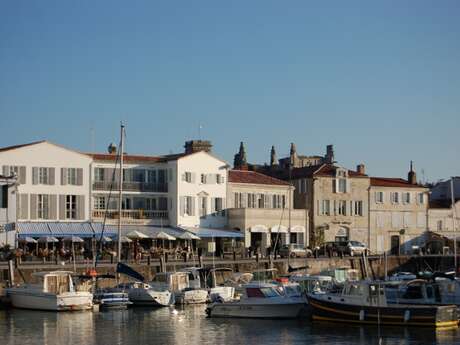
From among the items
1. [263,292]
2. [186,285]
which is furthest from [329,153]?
[263,292]

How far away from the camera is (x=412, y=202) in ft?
311

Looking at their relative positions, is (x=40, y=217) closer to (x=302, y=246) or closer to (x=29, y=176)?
(x=29, y=176)

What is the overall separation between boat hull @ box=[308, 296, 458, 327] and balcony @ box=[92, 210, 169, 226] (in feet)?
Result: 96.1

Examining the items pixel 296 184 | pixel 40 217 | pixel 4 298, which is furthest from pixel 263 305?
pixel 296 184

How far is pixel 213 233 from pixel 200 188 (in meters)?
4.80

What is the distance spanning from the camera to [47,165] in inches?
2972

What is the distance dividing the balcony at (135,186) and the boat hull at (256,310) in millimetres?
23969

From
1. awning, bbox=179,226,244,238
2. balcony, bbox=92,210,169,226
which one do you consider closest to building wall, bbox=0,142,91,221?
balcony, bbox=92,210,169,226

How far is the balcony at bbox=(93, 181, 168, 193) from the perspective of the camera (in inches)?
3056

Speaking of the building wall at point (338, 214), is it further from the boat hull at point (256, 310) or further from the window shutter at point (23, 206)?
the boat hull at point (256, 310)

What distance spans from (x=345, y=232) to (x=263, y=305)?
38.7m

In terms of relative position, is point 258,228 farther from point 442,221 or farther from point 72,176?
point 442,221

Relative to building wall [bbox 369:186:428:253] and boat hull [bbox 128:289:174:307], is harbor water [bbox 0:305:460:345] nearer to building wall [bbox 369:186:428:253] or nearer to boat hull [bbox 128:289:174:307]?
boat hull [bbox 128:289:174:307]

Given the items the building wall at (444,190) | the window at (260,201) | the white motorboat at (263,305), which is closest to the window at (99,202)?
the window at (260,201)
